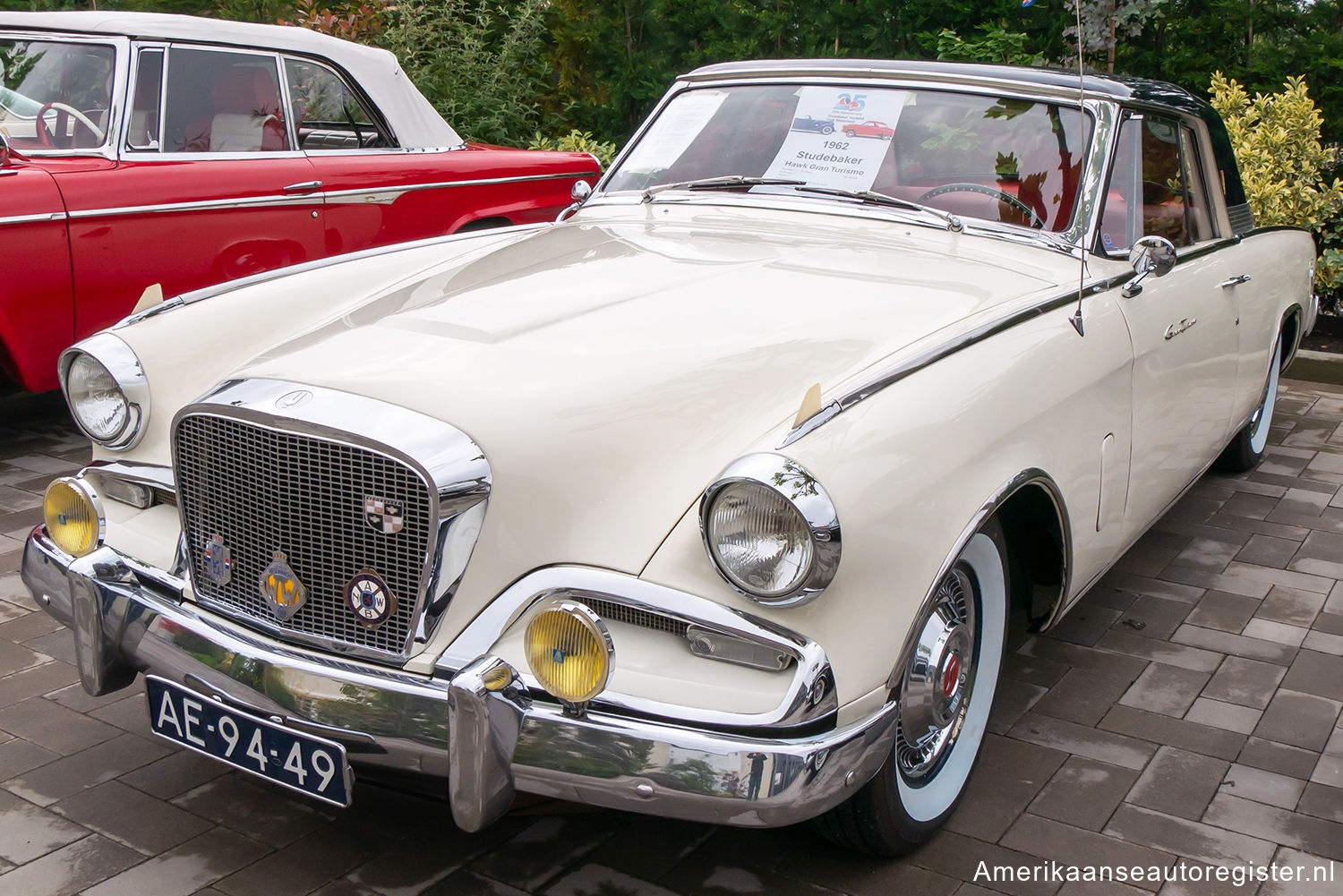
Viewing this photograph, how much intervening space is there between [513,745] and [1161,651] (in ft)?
7.57

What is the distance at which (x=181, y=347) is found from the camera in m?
2.80

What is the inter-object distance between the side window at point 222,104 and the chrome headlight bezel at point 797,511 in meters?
4.24

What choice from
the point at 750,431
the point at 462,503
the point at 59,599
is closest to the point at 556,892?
the point at 462,503

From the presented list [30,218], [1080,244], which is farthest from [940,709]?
[30,218]

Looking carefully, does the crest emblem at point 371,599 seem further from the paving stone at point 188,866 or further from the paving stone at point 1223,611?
the paving stone at point 1223,611

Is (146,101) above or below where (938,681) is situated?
above

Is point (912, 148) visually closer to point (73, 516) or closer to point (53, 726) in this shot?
point (73, 516)

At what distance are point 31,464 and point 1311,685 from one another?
481cm

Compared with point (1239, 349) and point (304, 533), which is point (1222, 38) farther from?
point (304, 533)

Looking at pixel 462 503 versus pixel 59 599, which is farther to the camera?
pixel 59 599

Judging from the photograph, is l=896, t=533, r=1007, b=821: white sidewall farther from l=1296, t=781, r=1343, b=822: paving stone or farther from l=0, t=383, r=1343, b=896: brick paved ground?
l=1296, t=781, r=1343, b=822: paving stone

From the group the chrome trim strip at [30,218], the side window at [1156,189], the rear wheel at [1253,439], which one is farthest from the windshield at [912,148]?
the chrome trim strip at [30,218]

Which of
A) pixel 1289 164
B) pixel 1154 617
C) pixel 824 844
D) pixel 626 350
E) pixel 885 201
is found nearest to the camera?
pixel 626 350

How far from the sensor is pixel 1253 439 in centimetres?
535
